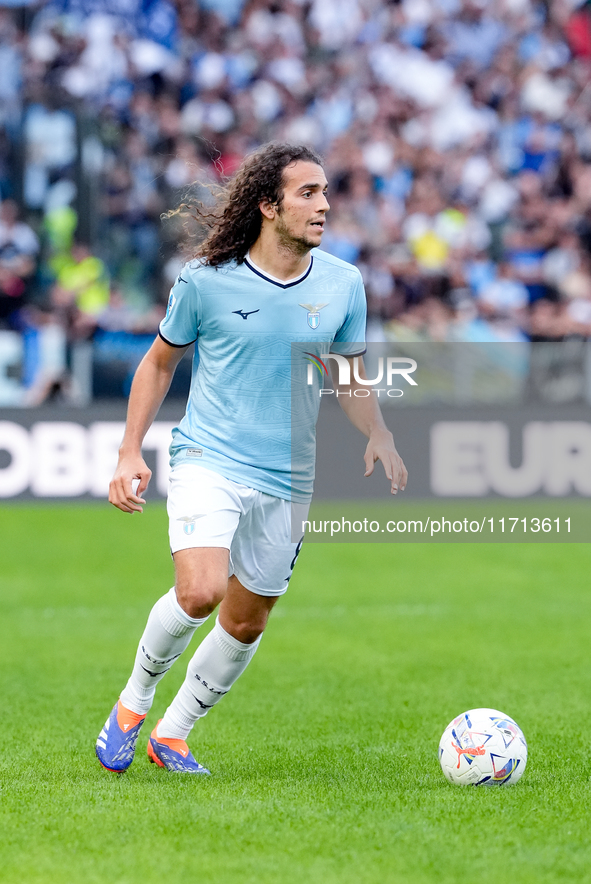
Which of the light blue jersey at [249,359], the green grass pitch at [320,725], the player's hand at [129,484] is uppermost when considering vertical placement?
the light blue jersey at [249,359]

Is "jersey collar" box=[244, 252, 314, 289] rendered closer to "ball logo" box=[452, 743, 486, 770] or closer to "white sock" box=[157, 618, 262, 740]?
"white sock" box=[157, 618, 262, 740]

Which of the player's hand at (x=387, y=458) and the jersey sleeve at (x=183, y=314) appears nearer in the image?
the jersey sleeve at (x=183, y=314)

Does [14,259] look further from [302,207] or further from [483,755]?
[483,755]

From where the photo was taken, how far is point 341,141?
1744 cm

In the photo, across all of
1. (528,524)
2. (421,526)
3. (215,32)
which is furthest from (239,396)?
(215,32)

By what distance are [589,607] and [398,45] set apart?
11931 millimetres

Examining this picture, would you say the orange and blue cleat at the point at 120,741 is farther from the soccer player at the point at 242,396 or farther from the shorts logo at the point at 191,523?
the shorts logo at the point at 191,523

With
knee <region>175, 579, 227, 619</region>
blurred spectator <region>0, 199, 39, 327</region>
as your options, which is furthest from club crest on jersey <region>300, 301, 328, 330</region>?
blurred spectator <region>0, 199, 39, 327</region>

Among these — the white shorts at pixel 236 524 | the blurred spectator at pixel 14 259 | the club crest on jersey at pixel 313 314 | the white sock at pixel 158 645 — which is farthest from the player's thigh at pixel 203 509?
the blurred spectator at pixel 14 259

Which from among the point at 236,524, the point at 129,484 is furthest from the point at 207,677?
the point at 129,484

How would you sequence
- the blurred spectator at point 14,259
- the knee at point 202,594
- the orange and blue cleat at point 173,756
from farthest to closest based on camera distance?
the blurred spectator at point 14,259, the orange and blue cleat at point 173,756, the knee at point 202,594

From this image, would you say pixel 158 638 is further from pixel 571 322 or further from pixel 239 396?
pixel 571 322

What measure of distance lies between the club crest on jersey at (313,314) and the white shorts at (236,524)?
0.69m

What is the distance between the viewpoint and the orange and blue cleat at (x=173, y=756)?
195 inches
